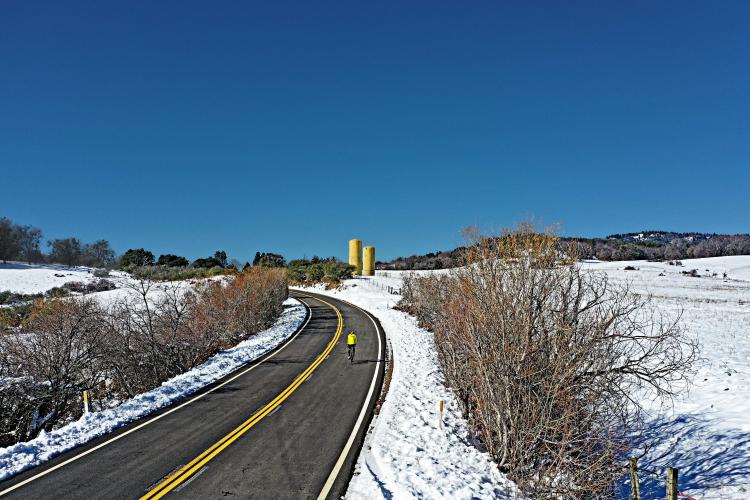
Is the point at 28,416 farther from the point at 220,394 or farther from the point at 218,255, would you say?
the point at 218,255

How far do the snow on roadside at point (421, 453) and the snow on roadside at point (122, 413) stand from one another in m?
7.25

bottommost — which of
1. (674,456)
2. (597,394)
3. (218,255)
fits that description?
(674,456)

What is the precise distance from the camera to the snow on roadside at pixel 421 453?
27.5 ft

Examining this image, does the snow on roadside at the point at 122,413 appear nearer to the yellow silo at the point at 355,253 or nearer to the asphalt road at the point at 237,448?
the asphalt road at the point at 237,448

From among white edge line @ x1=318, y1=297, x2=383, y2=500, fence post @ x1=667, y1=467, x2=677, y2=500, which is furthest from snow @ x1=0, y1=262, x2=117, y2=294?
fence post @ x1=667, y1=467, x2=677, y2=500

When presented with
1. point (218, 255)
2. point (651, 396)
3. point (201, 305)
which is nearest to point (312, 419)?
point (651, 396)

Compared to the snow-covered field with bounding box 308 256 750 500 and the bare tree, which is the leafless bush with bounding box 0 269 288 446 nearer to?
the snow-covered field with bounding box 308 256 750 500

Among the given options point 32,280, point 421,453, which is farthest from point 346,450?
point 32,280

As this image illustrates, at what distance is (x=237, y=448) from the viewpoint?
9.98 m

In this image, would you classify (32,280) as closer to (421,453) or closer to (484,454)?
(421,453)

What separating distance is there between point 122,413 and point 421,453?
360 inches

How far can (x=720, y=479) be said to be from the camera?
10812mm

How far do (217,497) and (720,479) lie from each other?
1285cm

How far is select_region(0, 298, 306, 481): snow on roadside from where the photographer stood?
30.1 feet
